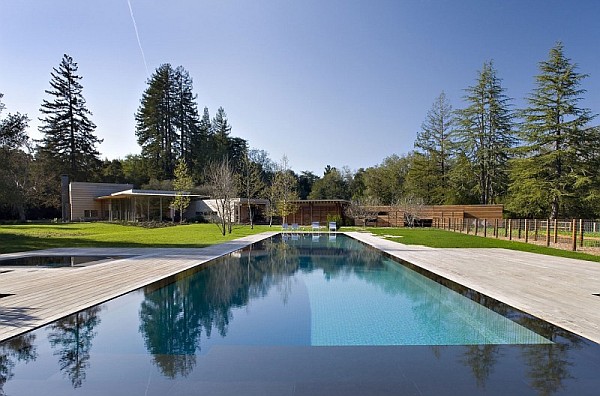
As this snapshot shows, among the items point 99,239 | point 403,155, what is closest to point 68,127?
point 99,239

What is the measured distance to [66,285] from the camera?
6055mm

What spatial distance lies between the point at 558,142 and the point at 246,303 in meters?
27.0

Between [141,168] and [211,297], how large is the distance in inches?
1504

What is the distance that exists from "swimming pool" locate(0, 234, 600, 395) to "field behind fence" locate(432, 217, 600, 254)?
31.3ft

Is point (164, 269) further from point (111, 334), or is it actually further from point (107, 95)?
point (107, 95)

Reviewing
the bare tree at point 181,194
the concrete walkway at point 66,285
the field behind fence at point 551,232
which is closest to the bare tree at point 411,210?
the field behind fence at point 551,232

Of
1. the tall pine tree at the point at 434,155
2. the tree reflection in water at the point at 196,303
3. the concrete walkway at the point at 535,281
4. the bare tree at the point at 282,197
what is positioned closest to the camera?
the tree reflection in water at the point at 196,303

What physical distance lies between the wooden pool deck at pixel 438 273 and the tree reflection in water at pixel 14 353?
7.2 inches

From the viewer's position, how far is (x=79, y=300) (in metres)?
5.09

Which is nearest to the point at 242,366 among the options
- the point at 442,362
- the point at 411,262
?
the point at 442,362

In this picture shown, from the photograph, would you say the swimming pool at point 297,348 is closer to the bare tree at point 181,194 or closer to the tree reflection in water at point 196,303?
the tree reflection in water at point 196,303

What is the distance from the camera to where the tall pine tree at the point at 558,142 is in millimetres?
23750

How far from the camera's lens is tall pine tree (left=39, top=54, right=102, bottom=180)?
1459 inches

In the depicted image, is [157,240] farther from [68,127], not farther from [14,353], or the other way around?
[68,127]
